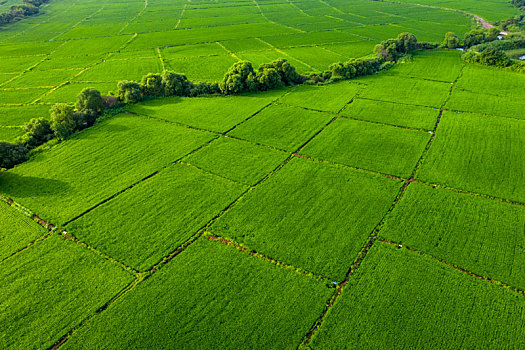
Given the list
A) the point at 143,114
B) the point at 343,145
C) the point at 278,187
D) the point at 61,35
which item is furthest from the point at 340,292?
the point at 61,35

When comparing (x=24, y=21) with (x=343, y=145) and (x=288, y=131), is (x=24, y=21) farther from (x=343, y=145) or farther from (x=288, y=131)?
(x=343, y=145)

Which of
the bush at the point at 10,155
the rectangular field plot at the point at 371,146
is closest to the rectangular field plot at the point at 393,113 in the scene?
the rectangular field plot at the point at 371,146

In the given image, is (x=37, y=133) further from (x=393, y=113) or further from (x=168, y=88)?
(x=393, y=113)

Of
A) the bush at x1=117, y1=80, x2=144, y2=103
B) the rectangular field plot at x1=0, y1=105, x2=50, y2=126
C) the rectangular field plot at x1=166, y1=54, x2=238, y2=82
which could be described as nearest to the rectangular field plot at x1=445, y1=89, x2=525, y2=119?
the rectangular field plot at x1=166, y1=54, x2=238, y2=82

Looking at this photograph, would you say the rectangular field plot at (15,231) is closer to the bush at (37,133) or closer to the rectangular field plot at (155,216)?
the rectangular field plot at (155,216)

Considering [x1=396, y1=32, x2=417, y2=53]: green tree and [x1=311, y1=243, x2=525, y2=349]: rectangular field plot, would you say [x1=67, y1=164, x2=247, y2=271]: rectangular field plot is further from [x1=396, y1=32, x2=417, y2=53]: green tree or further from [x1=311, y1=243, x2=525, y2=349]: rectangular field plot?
[x1=396, y1=32, x2=417, y2=53]: green tree
